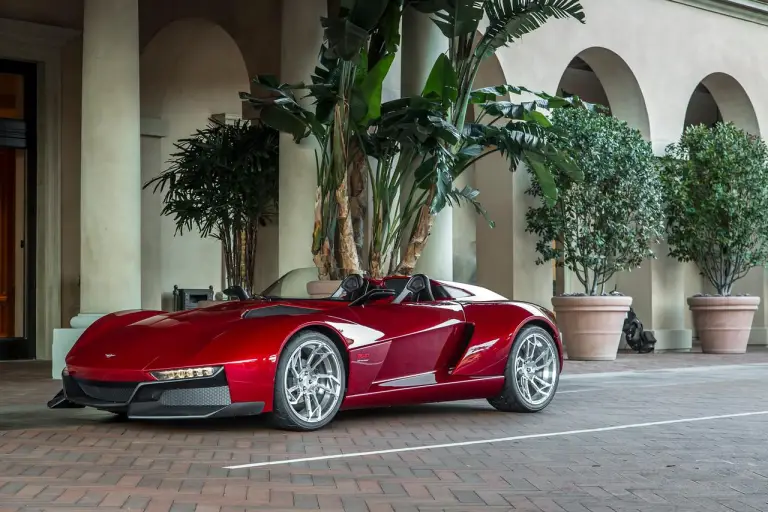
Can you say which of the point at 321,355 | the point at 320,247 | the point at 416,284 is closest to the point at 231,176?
the point at 320,247

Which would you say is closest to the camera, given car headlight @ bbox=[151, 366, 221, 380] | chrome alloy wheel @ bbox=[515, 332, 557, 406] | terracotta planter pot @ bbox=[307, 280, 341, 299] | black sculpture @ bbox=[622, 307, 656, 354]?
car headlight @ bbox=[151, 366, 221, 380]

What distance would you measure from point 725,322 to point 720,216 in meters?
1.54

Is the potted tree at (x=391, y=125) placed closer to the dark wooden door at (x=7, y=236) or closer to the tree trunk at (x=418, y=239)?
the tree trunk at (x=418, y=239)

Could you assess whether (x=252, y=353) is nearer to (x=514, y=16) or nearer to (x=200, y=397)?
(x=200, y=397)

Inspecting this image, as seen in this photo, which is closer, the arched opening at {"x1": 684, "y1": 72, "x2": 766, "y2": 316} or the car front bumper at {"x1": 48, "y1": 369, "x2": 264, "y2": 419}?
the car front bumper at {"x1": 48, "y1": 369, "x2": 264, "y2": 419}

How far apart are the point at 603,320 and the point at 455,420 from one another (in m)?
7.25

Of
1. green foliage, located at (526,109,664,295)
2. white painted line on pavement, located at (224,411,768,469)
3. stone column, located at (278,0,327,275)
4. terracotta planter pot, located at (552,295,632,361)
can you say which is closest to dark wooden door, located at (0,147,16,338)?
stone column, located at (278,0,327,275)

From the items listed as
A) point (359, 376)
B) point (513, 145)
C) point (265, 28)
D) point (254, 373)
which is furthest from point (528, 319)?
point (265, 28)

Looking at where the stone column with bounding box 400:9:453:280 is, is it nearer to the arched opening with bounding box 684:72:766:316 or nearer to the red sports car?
the red sports car

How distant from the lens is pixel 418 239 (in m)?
11.9

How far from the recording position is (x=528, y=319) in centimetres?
823

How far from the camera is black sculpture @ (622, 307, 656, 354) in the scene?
53.9 ft

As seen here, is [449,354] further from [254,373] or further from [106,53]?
[106,53]

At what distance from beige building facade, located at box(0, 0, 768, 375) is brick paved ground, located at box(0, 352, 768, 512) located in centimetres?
339
